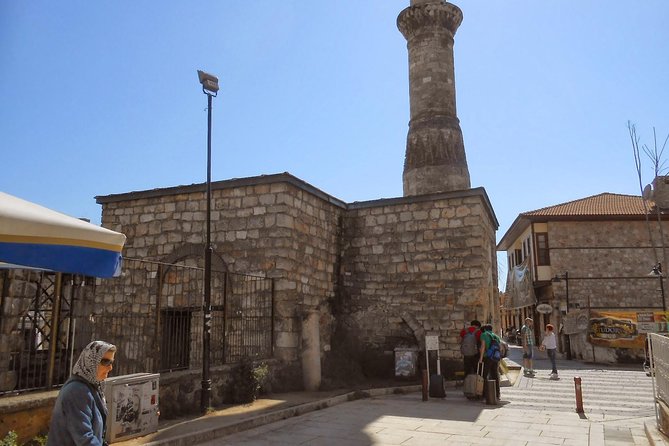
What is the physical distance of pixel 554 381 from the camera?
12.9 meters

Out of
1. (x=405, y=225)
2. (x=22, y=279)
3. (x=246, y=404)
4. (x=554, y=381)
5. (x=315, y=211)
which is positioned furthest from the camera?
(x=554, y=381)

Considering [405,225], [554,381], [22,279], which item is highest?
[405,225]

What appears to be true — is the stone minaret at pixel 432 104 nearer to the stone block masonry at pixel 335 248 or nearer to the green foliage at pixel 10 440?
the stone block masonry at pixel 335 248

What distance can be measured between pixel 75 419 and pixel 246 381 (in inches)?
216

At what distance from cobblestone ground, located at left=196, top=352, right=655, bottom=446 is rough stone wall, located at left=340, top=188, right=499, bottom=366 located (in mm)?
1787

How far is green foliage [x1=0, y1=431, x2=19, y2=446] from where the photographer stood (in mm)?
4671

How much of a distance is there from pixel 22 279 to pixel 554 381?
12.0m

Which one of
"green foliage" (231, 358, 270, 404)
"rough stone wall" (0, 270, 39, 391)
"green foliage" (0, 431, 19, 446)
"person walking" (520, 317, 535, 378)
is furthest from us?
"person walking" (520, 317, 535, 378)

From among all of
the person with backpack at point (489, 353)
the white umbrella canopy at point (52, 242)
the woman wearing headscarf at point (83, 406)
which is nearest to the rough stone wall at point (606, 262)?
the person with backpack at point (489, 353)

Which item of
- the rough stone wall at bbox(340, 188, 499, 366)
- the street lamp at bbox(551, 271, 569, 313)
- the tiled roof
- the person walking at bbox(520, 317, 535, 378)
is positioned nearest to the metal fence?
the rough stone wall at bbox(340, 188, 499, 366)

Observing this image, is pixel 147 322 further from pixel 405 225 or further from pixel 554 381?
pixel 554 381

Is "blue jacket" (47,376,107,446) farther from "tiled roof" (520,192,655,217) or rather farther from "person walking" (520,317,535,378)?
"tiled roof" (520,192,655,217)

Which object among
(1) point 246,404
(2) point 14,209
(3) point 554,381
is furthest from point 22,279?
(3) point 554,381

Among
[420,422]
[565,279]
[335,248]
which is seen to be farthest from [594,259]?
[420,422]
